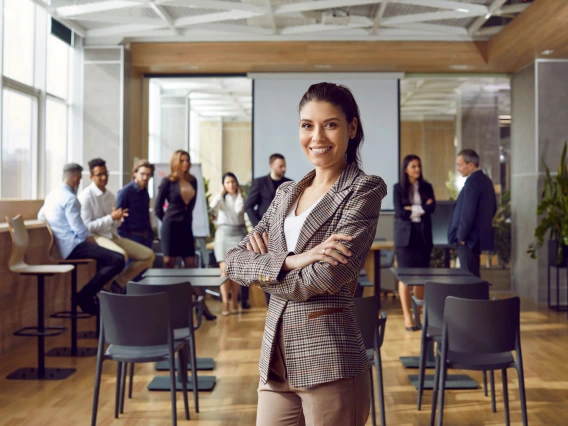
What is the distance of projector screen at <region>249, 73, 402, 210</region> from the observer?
10.2 metres

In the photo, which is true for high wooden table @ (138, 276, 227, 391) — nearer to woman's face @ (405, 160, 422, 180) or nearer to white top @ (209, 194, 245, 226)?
woman's face @ (405, 160, 422, 180)

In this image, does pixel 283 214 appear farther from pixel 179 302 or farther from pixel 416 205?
pixel 416 205

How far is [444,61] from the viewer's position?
961 cm

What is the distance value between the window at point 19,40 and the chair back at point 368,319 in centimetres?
532

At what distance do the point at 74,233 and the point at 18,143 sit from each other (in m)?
2.13

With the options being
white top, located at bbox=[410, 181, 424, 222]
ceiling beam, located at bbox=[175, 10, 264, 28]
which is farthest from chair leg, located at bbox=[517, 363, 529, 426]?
ceiling beam, located at bbox=[175, 10, 264, 28]

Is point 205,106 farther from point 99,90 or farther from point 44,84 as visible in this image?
point 44,84

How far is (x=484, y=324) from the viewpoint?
3.55 m

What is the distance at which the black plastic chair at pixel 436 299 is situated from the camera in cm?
430

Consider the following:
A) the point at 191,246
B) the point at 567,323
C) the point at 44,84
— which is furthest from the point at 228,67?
the point at 567,323

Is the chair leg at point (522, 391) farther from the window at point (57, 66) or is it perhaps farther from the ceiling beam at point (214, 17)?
the window at point (57, 66)

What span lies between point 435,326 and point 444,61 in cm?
615

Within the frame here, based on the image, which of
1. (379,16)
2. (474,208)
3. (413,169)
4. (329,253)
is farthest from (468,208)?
(329,253)

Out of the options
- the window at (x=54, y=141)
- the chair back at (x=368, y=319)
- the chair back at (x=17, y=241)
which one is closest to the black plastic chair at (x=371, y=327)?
the chair back at (x=368, y=319)
